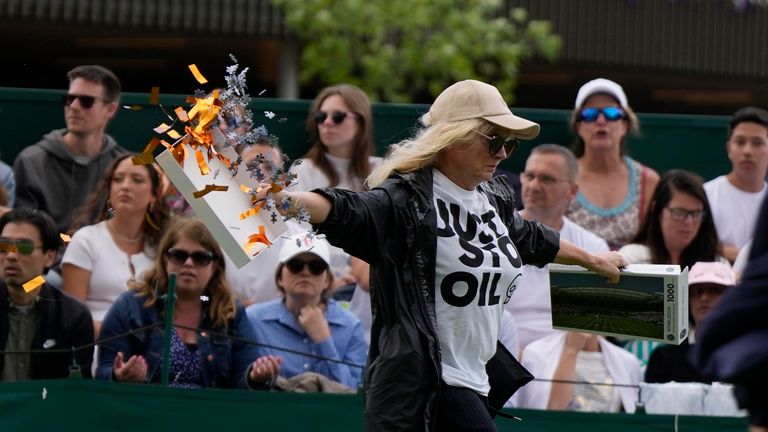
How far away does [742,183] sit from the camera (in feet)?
27.9

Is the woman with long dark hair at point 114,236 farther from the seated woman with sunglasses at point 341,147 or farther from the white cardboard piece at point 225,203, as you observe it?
the white cardboard piece at point 225,203

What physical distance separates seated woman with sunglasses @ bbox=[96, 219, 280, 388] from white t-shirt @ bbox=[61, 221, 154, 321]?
347 mm

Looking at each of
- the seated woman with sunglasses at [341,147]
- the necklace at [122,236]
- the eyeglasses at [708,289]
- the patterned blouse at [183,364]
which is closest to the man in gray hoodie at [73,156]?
the necklace at [122,236]

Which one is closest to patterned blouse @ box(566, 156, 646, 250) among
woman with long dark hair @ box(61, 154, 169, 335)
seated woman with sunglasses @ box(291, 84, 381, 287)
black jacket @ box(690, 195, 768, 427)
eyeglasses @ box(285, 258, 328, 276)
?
seated woman with sunglasses @ box(291, 84, 381, 287)

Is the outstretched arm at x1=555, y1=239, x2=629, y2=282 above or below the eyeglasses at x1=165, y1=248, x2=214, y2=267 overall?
below

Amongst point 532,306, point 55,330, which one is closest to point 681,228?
point 532,306

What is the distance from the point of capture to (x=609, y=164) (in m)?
8.45

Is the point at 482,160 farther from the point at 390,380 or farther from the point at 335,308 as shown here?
the point at 335,308

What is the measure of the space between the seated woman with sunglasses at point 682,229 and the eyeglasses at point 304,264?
188 cm

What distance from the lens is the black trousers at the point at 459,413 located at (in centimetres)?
498

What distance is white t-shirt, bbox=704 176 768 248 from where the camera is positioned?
27.6 ft

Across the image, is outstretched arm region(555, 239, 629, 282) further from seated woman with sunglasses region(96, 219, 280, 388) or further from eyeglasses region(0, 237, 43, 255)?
eyeglasses region(0, 237, 43, 255)

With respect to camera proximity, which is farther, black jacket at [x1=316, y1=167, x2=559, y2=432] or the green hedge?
the green hedge

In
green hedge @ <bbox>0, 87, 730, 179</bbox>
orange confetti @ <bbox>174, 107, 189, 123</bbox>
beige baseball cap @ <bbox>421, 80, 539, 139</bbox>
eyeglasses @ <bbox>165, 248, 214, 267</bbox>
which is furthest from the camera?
green hedge @ <bbox>0, 87, 730, 179</bbox>
